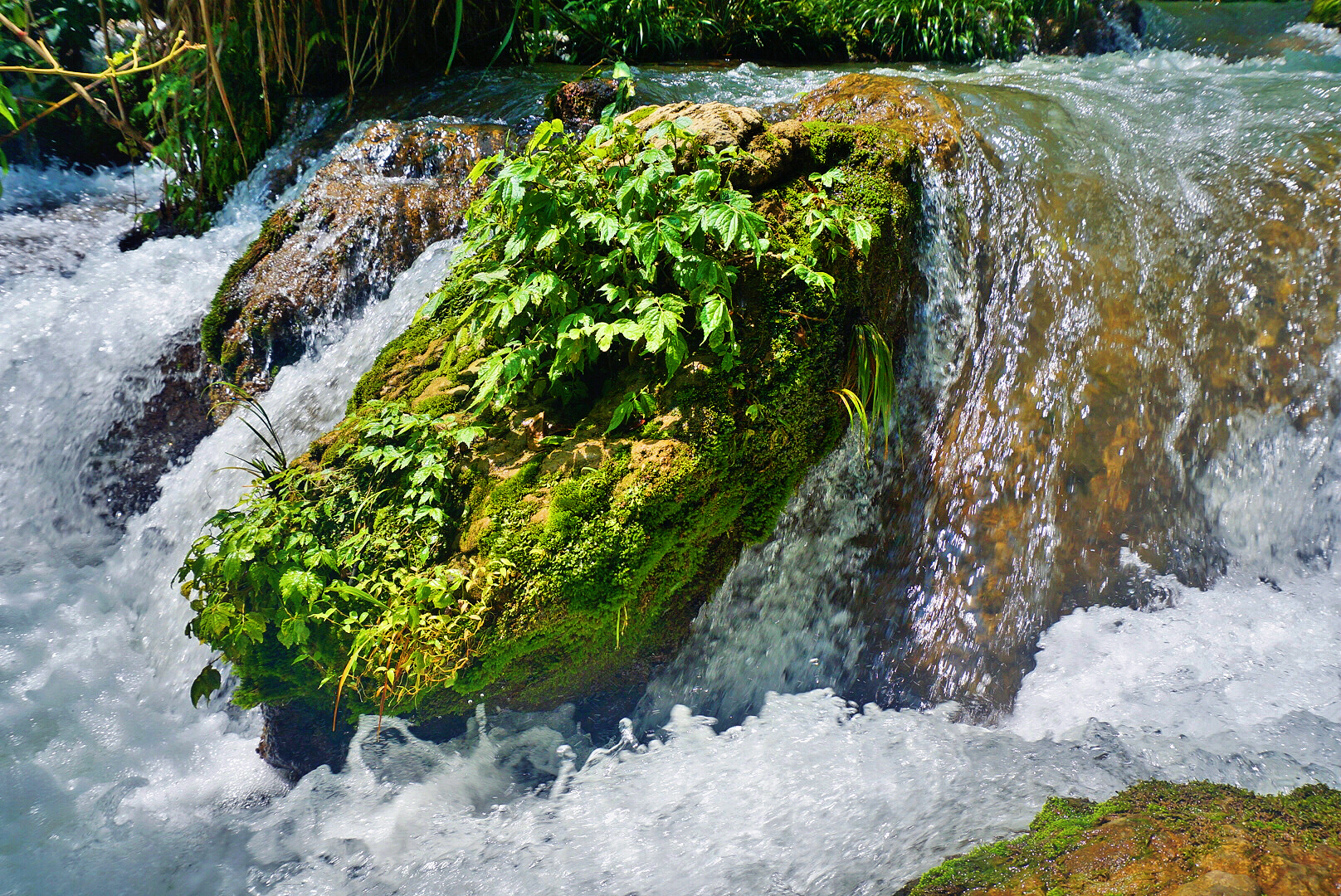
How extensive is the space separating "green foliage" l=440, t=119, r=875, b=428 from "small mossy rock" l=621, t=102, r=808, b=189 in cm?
11

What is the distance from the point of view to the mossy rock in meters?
3.11

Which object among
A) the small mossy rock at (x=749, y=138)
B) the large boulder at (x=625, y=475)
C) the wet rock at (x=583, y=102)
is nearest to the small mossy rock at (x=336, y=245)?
the wet rock at (x=583, y=102)

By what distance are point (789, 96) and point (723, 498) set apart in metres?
3.87

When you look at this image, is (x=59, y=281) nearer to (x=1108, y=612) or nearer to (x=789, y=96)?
(x=789, y=96)

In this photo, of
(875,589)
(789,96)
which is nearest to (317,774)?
(875,589)

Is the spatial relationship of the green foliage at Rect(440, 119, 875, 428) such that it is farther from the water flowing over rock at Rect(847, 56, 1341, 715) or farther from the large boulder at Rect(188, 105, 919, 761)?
the water flowing over rock at Rect(847, 56, 1341, 715)

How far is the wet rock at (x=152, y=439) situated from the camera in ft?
15.8

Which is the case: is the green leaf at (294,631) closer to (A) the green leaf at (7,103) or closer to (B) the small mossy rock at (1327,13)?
(A) the green leaf at (7,103)

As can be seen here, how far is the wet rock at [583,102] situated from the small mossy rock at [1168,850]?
4607mm

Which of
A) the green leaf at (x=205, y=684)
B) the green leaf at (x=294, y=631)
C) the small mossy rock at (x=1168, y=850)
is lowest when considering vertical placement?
the small mossy rock at (x=1168, y=850)

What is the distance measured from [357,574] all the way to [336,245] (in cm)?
269

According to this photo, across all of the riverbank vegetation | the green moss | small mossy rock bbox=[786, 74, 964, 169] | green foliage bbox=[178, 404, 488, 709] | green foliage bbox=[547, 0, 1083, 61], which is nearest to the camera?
green foliage bbox=[178, 404, 488, 709]

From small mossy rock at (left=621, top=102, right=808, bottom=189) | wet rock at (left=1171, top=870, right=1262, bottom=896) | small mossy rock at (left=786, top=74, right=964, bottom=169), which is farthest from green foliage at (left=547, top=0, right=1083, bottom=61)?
wet rock at (left=1171, top=870, right=1262, bottom=896)

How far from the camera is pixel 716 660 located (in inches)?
142
